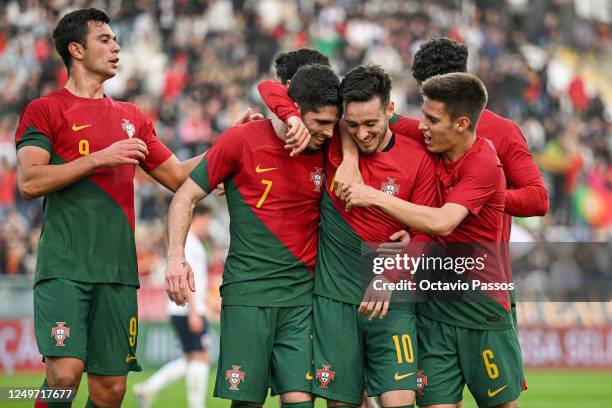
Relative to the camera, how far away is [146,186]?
17.5 metres

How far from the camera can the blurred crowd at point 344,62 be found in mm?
18922

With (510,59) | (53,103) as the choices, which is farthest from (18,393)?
(510,59)

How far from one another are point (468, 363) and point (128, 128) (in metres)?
2.79

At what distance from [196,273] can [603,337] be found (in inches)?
274

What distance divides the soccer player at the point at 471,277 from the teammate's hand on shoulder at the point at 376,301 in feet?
1.41

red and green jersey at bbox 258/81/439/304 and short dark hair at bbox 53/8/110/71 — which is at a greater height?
short dark hair at bbox 53/8/110/71

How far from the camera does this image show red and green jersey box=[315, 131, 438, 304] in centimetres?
613

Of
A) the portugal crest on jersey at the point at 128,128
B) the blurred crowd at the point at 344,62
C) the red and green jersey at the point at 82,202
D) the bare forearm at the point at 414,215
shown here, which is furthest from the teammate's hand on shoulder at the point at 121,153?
the blurred crowd at the point at 344,62

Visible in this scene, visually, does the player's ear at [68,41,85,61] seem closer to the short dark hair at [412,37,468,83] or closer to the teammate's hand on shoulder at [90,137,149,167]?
the teammate's hand on shoulder at [90,137,149,167]

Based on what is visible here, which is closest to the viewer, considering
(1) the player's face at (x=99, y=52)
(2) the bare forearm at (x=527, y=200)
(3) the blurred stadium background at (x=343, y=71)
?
(2) the bare forearm at (x=527, y=200)

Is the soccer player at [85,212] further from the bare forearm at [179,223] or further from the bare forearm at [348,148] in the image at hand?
the bare forearm at [348,148]

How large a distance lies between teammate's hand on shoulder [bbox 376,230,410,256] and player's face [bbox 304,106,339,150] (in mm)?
754

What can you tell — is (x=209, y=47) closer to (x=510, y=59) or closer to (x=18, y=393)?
(x=510, y=59)

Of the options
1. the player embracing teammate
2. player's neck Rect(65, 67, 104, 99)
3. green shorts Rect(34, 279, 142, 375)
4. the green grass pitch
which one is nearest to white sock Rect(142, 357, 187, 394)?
the green grass pitch
